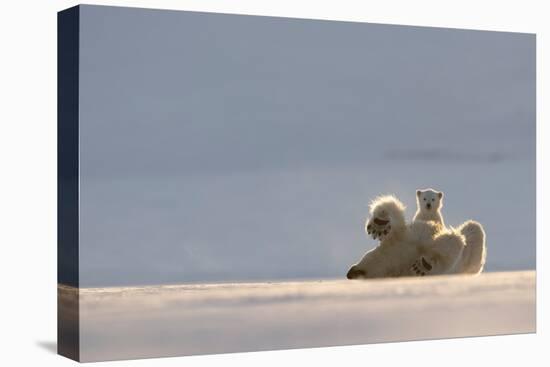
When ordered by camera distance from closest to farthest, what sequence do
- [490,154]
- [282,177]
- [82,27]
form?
[82,27]
[282,177]
[490,154]

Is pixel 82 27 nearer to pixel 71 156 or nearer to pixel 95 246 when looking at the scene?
pixel 71 156

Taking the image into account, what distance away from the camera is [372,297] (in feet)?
35.7

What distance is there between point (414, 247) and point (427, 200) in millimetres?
428

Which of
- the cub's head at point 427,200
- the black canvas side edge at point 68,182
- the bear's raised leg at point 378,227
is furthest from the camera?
the cub's head at point 427,200

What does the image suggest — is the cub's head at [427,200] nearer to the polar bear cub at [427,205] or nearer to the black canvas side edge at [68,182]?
the polar bear cub at [427,205]

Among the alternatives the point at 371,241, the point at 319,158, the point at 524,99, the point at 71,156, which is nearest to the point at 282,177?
the point at 319,158

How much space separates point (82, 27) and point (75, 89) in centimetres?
48

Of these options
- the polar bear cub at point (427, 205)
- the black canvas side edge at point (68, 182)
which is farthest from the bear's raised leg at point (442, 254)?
the black canvas side edge at point (68, 182)

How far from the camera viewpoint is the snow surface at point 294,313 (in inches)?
388

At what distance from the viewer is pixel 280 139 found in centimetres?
1047

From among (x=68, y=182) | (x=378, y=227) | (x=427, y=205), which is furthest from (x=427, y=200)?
(x=68, y=182)

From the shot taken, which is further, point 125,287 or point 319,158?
point 319,158

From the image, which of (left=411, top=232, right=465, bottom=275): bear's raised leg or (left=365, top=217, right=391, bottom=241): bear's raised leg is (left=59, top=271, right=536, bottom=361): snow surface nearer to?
(left=411, top=232, right=465, bottom=275): bear's raised leg

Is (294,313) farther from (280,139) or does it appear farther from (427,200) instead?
(427,200)
